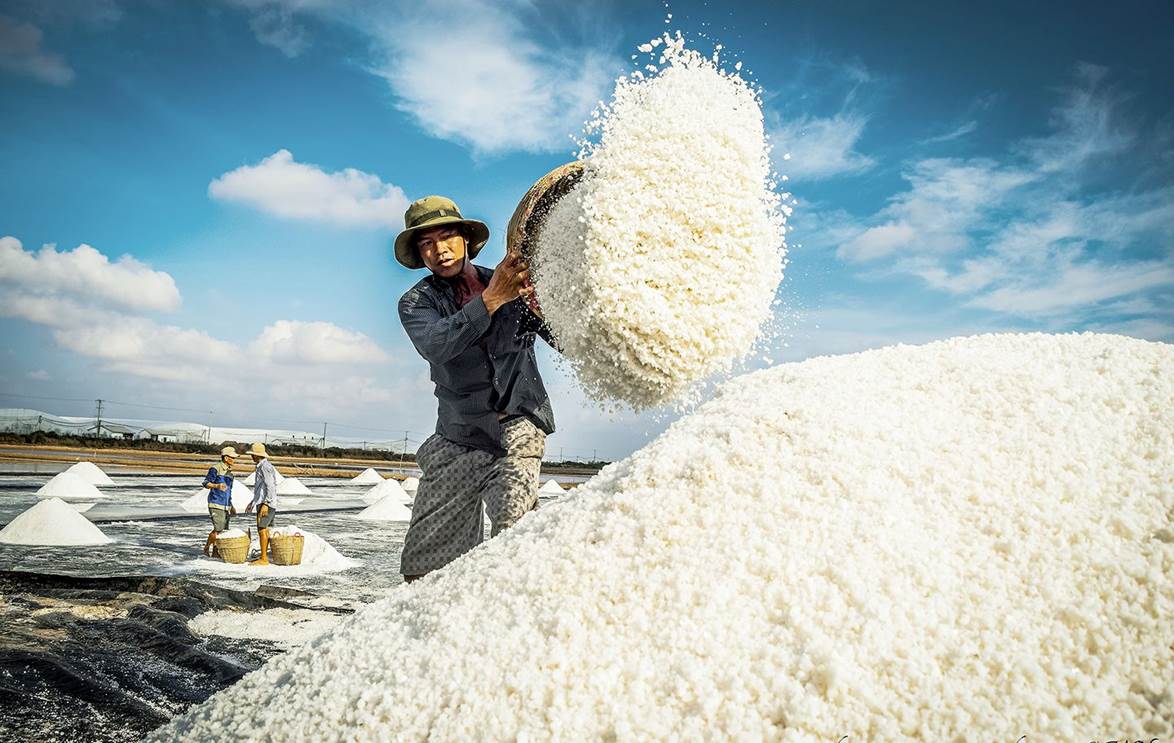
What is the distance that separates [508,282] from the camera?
6.50 ft

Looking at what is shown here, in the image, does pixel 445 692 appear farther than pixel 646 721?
Yes

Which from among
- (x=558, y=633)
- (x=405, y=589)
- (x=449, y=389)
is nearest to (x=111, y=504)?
(x=449, y=389)

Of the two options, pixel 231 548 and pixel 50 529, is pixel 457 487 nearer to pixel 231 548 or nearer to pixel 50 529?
pixel 231 548

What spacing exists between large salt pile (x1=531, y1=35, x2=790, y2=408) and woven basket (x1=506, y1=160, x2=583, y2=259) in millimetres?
211

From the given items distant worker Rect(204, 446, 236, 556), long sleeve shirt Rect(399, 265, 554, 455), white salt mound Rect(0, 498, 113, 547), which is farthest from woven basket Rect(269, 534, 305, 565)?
long sleeve shirt Rect(399, 265, 554, 455)

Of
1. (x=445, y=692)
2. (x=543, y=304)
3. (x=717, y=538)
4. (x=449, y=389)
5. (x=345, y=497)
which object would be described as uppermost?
(x=543, y=304)

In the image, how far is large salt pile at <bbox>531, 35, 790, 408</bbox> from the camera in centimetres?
150

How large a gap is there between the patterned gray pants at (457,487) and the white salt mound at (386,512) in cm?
591

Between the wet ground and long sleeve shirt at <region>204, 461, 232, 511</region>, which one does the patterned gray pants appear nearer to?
the wet ground

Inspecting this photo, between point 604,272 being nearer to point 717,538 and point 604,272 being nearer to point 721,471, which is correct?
point 721,471

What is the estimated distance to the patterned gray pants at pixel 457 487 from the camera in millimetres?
2260

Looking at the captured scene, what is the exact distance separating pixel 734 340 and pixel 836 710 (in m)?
0.87

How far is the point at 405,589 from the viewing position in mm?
1439

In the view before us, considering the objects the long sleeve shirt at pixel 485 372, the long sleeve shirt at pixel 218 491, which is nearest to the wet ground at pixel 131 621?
the long sleeve shirt at pixel 218 491
